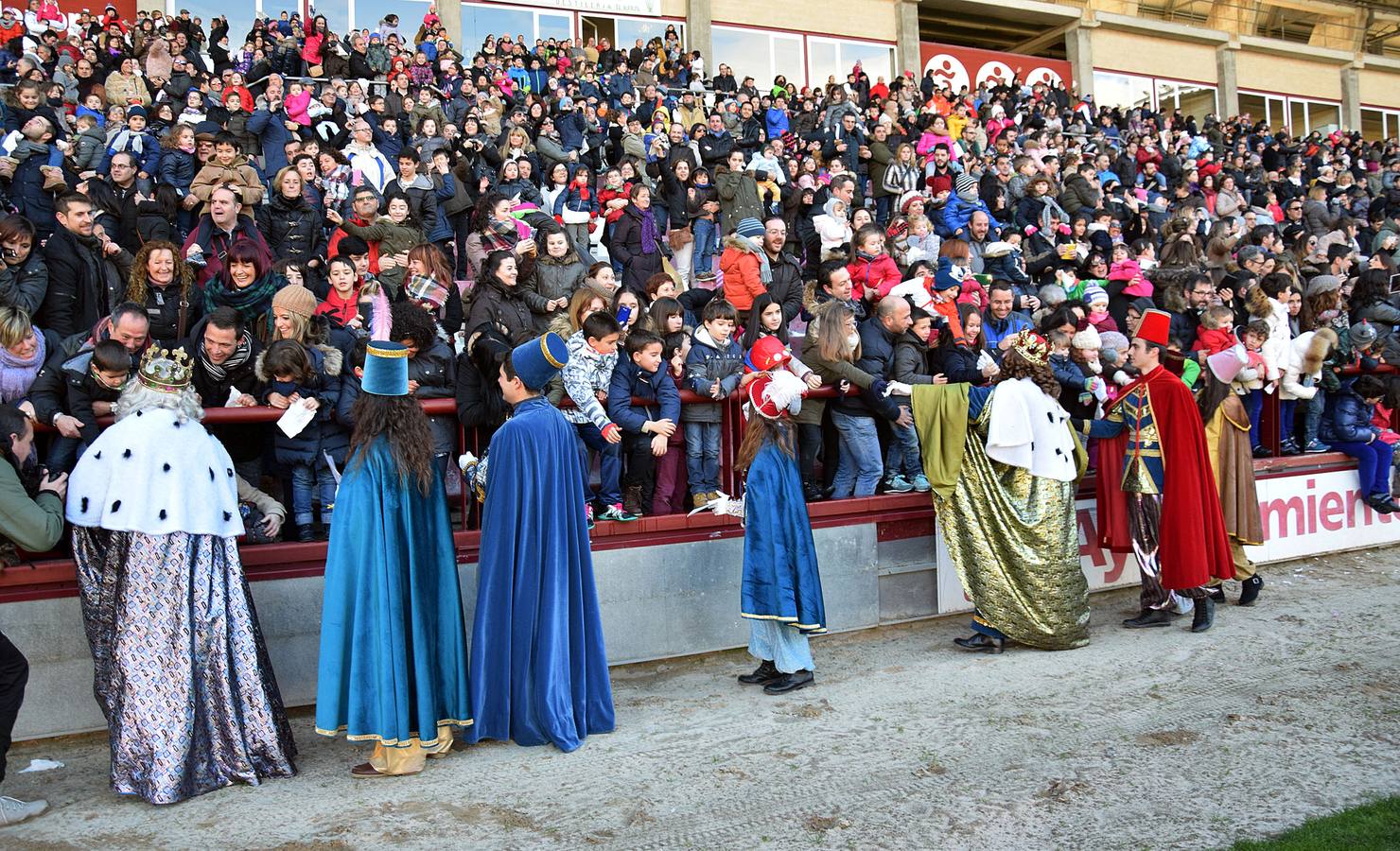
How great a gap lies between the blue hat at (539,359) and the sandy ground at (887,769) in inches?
75.4

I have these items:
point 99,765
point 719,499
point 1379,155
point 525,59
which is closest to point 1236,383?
point 719,499

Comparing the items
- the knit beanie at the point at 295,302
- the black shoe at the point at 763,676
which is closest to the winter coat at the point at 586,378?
the knit beanie at the point at 295,302

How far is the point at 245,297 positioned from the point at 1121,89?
3197 cm

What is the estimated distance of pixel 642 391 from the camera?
7371mm

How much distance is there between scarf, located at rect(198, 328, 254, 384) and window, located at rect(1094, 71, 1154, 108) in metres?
31.4

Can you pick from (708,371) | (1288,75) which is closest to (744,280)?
(708,371)

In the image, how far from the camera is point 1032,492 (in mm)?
7406

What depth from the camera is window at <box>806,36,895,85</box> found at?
28.8 metres

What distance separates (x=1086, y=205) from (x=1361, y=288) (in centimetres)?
458

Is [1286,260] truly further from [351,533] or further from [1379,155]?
[1379,155]

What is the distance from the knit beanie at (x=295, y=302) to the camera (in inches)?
275

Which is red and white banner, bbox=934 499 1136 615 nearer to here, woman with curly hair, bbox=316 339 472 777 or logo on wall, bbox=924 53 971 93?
woman with curly hair, bbox=316 339 472 777

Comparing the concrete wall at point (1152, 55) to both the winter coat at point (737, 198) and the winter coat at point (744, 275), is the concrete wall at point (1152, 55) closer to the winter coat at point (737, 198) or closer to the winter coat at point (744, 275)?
the winter coat at point (737, 198)

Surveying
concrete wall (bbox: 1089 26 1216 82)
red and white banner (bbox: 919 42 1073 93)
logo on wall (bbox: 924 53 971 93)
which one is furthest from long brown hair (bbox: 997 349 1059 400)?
concrete wall (bbox: 1089 26 1216 82)
